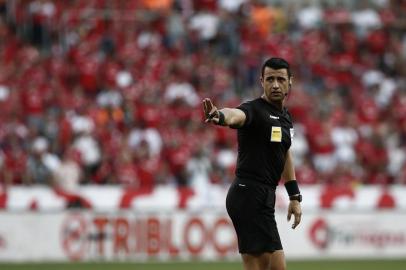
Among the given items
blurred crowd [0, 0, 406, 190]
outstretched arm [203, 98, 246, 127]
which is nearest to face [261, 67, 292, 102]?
outstretched arm [203, 98, 246, 127]

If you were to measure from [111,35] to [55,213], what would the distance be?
605 cm

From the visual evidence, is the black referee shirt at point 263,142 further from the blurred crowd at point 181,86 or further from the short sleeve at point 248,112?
the blurred crowd at point 181,86

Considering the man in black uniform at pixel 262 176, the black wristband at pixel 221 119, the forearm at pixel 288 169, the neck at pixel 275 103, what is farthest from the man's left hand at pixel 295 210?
the black wristband at pixel 221 119

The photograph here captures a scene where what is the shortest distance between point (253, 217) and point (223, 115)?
124 centimetres

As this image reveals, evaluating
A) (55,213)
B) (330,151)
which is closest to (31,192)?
(55,213)

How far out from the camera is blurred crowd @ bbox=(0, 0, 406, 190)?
65.1 feet

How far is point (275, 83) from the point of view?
8523 mm

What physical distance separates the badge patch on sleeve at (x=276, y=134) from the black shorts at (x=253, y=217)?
1.37 ft

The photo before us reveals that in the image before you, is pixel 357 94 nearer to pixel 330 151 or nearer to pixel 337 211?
pixel 330 151

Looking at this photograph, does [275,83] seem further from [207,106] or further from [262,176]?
[207,106]

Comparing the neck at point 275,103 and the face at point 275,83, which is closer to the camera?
the face at point 275,83

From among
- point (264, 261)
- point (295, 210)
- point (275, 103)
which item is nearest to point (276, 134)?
point (275, 103)

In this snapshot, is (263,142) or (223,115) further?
(263,142)

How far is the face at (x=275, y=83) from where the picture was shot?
8508mm
